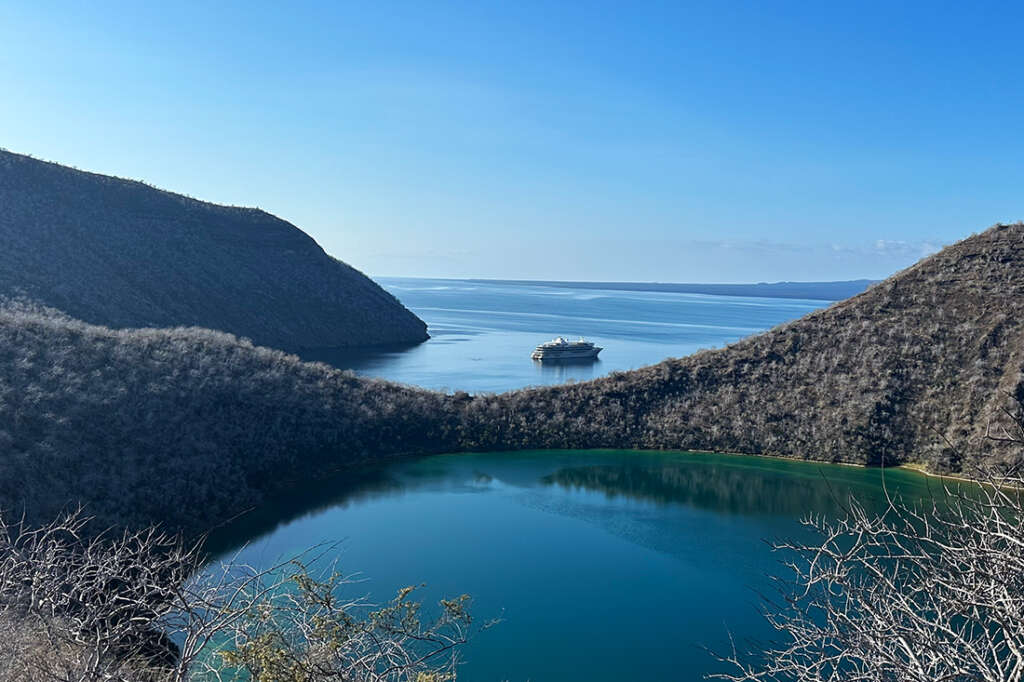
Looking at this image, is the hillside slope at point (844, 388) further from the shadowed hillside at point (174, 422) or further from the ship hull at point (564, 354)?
the ship hull at point (564, 354)

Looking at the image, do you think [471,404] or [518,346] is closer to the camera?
[471,404]

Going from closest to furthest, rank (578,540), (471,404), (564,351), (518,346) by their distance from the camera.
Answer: (578,540) < (471,404) < (564,351) < (518,346)

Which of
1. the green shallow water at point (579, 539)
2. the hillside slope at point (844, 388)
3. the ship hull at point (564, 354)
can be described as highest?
the hillside slope at point (844, 388)

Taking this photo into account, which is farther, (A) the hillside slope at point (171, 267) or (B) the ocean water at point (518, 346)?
(B) the ocean water at point (518, 346)

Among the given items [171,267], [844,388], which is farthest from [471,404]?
[171,267]

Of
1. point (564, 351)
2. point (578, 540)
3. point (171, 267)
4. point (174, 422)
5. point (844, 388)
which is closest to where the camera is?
point (578, 540)

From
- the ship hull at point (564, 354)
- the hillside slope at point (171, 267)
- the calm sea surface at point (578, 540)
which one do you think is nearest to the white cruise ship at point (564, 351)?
the ship hull at point (564, 354)

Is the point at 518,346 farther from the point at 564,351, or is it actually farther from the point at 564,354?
the point at 564,354
